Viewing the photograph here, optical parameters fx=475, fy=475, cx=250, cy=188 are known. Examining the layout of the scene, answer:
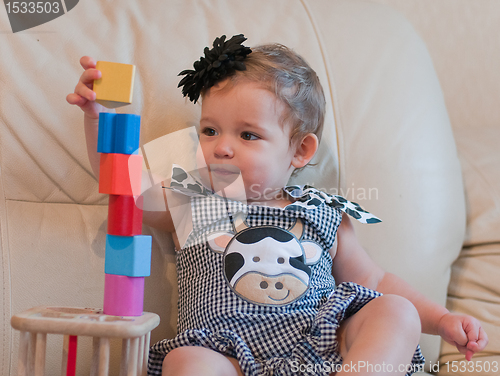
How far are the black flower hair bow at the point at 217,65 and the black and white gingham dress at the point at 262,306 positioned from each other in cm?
21

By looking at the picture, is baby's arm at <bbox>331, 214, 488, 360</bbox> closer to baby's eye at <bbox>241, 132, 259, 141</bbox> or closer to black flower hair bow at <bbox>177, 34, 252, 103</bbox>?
baby's eye at <bbox>241, 132, 259, 141</bbox>

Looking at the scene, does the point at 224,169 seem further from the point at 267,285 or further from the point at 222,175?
the point at 267,285

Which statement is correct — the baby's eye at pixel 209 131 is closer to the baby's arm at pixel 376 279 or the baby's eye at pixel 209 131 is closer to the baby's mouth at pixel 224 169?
the baby's mouth at pixel 224 169

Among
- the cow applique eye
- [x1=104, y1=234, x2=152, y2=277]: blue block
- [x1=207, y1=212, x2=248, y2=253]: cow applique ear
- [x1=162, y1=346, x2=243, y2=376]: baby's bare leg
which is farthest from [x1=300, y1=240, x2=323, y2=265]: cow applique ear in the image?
[x1=104, y1=234, x2=152, y2=277]: blue block

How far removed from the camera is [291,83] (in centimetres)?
90

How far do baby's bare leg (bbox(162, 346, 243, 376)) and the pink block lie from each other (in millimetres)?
102

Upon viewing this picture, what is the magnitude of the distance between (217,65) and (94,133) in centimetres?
25

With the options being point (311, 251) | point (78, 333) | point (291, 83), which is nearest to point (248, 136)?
point (291, 83)

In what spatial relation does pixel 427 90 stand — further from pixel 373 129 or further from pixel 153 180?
pixel 153 180

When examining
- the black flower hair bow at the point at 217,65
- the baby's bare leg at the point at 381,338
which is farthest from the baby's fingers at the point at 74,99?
the baby's bare leg at the point at 381,338

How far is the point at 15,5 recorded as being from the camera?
0.92 metres

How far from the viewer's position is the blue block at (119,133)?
626 millimetres

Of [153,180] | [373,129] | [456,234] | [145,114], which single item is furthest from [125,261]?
[456,234]

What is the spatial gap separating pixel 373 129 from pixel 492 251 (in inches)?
15.4
